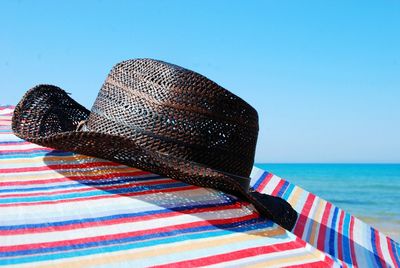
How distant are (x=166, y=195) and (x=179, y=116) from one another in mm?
313

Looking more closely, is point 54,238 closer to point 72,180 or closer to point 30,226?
point 30,226

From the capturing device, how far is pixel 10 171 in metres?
1.80

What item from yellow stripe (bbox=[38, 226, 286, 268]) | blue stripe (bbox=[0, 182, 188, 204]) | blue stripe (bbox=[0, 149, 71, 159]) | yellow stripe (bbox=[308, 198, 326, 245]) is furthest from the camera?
yellow stripe (bbox=[308, 198, 326, 245])

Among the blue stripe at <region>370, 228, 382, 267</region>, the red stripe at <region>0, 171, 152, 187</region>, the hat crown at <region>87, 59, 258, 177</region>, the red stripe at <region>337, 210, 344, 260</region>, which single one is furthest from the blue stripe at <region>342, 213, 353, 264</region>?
the red stripe at <region>0, 171, 152, 187</region>

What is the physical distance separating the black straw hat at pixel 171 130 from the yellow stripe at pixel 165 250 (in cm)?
13

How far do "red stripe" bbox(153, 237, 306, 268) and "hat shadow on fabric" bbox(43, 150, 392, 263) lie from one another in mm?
45

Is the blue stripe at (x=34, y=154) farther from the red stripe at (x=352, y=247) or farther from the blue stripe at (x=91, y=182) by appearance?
the red stripe at (x=352, y=247)

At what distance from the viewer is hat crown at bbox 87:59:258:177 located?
1817mm

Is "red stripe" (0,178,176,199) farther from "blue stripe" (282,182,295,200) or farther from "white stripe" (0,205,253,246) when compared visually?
"blue stripe" (282,182,295,200)

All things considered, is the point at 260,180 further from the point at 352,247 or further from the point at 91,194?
the point at 91,194

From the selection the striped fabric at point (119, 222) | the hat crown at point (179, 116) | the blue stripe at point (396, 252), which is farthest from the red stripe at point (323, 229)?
the striped fabric at point (119, 222)

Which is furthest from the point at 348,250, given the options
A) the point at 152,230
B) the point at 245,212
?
the point at 152,230

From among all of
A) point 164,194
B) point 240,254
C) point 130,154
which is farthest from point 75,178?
point 240,254

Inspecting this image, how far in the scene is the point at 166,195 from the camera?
1670 mm
